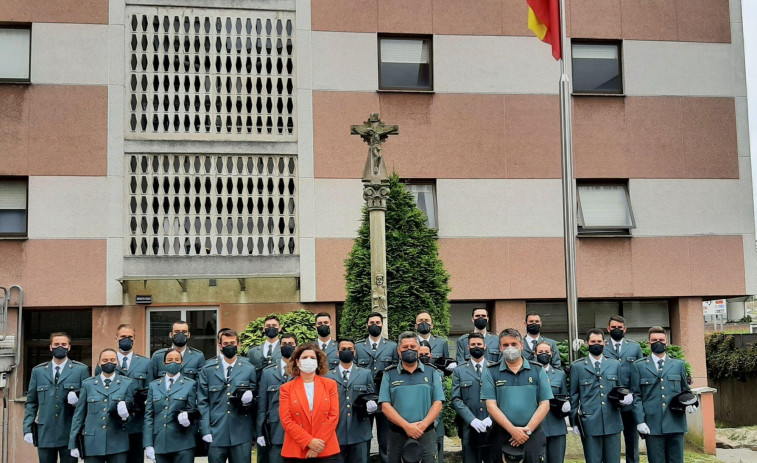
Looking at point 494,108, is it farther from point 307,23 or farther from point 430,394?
point 430,394

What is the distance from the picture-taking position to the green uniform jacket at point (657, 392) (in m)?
10.0

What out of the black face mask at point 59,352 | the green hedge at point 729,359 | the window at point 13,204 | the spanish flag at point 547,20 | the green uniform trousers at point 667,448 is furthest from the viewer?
the green hedge at point 729,359

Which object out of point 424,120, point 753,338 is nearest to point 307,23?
point 424,120

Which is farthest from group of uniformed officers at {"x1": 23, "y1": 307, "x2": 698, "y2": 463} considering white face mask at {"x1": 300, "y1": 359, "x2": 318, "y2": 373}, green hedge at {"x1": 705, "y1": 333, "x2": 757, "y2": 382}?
green hedge at {"x1": 705, "y1": 333, "x2": 757, "y2": 382}

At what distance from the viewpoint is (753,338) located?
22578 mm

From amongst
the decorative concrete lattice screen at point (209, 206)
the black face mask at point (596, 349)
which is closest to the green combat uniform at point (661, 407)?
the black face mask at point (596, 349)

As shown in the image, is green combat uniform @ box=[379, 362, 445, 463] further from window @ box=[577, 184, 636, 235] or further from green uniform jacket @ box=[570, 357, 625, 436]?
window @ box=[577, 184, 636, 235]

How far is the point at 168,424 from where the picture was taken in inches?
363

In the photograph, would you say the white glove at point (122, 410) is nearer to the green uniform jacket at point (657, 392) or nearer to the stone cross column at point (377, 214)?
the stone cross column at point (377, 214)

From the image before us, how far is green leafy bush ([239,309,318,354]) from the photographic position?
1303 cm

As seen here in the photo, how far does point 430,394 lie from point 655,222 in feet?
34.3

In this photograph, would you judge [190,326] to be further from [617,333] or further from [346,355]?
[617,333]

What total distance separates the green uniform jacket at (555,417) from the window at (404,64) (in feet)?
28.6

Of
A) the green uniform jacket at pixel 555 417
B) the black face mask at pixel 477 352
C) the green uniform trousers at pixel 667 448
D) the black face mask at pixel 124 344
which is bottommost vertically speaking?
the green uniform trousers at pixel 667 448
